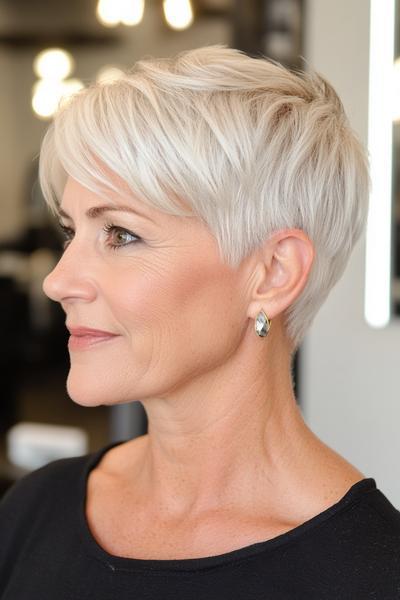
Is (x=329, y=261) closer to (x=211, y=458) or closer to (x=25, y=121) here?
(x=211, y=458)

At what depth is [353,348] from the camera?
2.45 meters

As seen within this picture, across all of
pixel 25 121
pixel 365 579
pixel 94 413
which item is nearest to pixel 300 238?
pixel 365 579

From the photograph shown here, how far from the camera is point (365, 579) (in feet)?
3.59

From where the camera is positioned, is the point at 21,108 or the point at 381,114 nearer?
the point at 381,114

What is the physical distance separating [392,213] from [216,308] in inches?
51.8

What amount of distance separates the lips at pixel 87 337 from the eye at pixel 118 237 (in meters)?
0.11

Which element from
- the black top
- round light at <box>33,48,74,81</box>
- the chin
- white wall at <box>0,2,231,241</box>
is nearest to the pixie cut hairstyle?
the chin

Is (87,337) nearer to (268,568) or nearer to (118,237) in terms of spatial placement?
(118,237)

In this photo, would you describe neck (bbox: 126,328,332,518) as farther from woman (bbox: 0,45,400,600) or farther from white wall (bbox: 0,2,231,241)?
white wall (bbox: 0,2,231,241)

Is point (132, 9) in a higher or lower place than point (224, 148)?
higher

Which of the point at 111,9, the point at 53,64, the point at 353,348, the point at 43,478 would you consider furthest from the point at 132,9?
the point at 43,478

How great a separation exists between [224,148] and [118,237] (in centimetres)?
18

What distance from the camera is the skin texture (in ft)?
3.77

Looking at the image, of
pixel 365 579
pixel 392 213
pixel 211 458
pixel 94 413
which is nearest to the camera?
pixel 365 579
